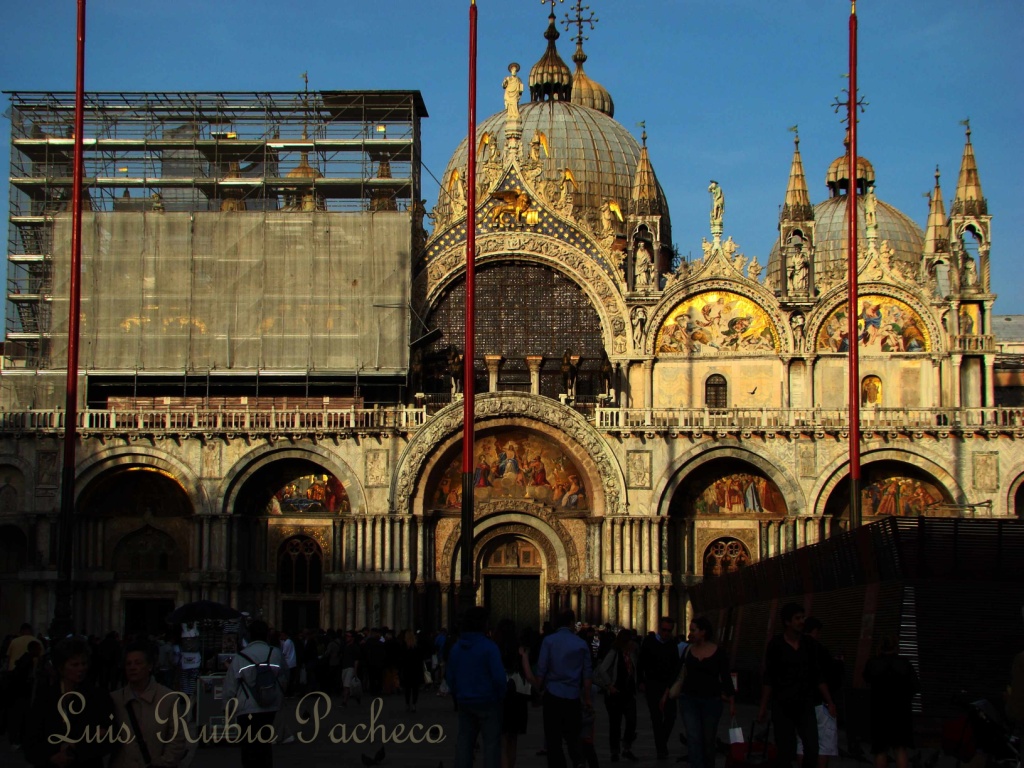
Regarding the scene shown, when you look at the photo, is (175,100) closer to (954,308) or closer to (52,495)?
(52,495)

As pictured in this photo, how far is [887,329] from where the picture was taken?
49.1m

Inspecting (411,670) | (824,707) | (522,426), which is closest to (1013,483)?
(522,426)

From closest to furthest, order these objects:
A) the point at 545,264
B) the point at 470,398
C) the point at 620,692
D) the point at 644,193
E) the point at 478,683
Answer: the point at 478,683, the point at 620,692, the point at 470,398, the point at 545,264, the point at 644,193

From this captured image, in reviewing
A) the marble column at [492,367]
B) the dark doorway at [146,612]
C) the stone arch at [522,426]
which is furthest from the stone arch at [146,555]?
the marble column at [492,367]

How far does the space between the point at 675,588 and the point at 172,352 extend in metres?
16.9

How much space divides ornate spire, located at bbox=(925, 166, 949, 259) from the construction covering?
671 inches

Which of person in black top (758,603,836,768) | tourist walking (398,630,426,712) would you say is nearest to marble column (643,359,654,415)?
tourist walking (398,630,426,712)

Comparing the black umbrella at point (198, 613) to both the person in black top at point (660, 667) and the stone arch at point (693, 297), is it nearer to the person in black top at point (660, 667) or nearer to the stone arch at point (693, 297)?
the person in black top at point (660, 667)

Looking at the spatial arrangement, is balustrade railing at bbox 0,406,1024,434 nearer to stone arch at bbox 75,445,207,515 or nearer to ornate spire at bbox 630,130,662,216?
stone arch at bbox 75,445,207,515

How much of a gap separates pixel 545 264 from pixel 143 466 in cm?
1368

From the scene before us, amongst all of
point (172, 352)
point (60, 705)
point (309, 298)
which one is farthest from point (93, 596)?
point (60, 705)

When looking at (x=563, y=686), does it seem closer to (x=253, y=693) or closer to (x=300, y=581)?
(x=253, y=693)

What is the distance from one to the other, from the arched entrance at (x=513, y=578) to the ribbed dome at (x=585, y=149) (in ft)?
64.1

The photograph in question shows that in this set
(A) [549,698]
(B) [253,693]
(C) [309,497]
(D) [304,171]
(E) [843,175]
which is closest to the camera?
(B) [253,693]
